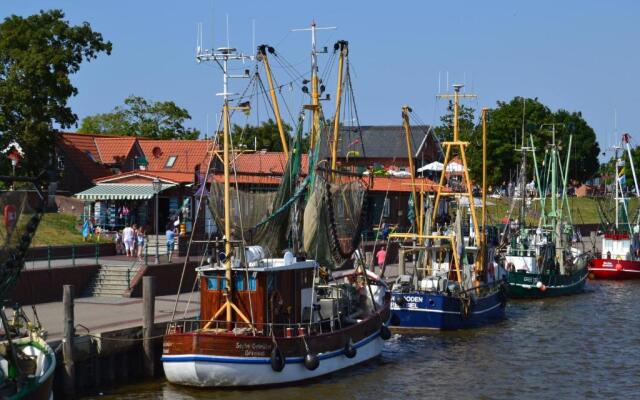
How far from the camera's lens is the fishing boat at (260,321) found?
2777 centimetres

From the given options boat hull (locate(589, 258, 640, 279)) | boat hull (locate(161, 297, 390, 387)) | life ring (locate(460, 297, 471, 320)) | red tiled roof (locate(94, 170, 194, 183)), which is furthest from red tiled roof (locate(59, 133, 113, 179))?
boat hull (locate(161, 297, 390, 387))

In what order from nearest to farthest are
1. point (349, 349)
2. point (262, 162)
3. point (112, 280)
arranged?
1. point (349, 349)
2. point (112, 280)
3. point (262, 162)

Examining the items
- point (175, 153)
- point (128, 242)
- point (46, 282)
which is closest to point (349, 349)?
point (46, 282)

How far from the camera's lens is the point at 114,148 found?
68.6 meters

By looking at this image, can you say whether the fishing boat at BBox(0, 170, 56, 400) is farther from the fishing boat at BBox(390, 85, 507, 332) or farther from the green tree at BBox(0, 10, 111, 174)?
the green tree at BBox(0, 10, 111, 174)

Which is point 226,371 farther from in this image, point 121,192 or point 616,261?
point 616,261

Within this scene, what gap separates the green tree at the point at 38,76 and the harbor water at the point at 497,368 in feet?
79.1

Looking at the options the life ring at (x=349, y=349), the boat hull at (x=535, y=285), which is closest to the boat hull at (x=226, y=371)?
the life ring at (x=349, y=349)

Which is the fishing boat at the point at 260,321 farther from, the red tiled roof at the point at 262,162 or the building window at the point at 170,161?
the red tiled roof at the point at 262,162

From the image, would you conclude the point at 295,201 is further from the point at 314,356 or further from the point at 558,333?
the point at 558,333

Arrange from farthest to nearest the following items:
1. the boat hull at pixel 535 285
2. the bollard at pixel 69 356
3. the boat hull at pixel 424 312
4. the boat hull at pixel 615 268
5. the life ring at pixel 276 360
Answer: the boat hull at pixel 615 268, the boat hull at pixel 535 285, the boat hull at pixel 424 312, the life ring at pixel 276 360, the bollard at pixel 69 356

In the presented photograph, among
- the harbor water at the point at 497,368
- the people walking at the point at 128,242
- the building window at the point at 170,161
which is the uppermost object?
the building window at the point at 170,161

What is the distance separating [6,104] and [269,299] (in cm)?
2894

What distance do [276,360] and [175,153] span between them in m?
41.1
